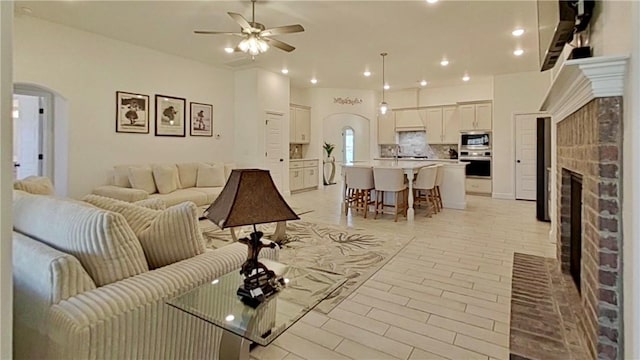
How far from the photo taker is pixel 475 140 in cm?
841

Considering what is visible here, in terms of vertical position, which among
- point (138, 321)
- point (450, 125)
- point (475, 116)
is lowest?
point (138, 321)

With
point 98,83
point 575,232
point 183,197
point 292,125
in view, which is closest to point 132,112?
point 98,83

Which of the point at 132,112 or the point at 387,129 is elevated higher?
the point at 387,129

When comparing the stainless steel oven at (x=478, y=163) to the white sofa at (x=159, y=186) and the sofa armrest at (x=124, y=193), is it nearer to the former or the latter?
the white sofa at (x=159, y=186)

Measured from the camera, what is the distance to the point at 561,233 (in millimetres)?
3127

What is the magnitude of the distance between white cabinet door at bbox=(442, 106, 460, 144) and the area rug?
213 inches

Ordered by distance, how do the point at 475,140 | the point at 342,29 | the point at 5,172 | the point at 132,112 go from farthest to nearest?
the point at 475,140, the point at 132,112, the point at 342,29, the point at 5,172

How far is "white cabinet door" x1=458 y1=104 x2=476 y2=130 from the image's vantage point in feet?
27.4

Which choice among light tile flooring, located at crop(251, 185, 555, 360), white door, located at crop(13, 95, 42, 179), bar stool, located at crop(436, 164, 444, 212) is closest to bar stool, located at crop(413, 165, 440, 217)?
bar stool, located at crop(436, 164, 444, 212)

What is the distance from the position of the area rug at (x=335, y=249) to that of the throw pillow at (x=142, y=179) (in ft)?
3.61

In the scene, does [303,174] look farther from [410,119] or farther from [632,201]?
[632,201]

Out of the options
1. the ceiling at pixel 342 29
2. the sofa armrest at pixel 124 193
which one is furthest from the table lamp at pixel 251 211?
the sofa armrest at pixel 124 193

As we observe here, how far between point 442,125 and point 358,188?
182 inches

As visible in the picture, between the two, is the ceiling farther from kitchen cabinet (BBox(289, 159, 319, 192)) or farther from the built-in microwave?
kitchen cabinet (BBox(289, 159, 319, 192))
